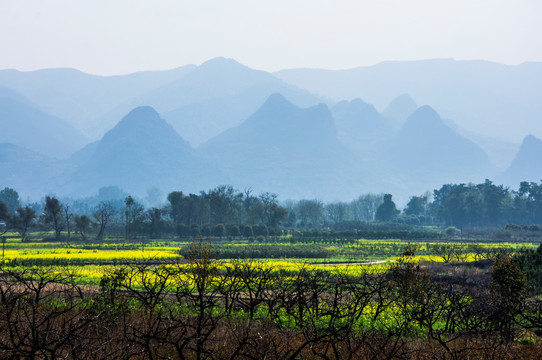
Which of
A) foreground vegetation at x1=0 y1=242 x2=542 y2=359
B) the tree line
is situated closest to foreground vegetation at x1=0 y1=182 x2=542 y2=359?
foreground vegetation at x1=0 y1=242 x2=542 y2=359

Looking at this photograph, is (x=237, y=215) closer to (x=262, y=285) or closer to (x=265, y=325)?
(x=262, y=285)

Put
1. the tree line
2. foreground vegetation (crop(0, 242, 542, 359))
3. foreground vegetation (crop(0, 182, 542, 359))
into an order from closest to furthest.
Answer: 1. foreground vegetation (crop(0, 242, 542, 359))
2. foreground vegetation (crop(0, 182, 542, 359))
3. the tree line

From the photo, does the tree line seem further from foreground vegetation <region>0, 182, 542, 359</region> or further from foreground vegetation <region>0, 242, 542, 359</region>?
foreground vegetation <region>0, 242, 542, 359</region>

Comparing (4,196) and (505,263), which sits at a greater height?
(4,196)

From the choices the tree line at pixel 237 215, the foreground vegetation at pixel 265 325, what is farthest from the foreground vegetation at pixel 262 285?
the tree line at pixel 237 215

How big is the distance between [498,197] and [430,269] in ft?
361

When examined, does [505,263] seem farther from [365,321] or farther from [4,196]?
[4,196]

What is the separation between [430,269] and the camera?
164 ft


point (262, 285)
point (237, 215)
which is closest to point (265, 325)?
point (262, 285)

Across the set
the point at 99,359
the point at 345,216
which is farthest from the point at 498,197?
the point at 99,359

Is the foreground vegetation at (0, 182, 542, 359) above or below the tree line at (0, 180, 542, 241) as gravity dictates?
below

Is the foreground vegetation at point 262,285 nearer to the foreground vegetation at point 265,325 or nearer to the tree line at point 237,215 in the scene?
the foreground vegetation at point 265,325

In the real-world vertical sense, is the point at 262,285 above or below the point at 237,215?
below

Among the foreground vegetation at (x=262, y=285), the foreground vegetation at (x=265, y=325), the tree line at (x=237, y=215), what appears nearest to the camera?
the foreground vegetation at (x=265, y=325)
